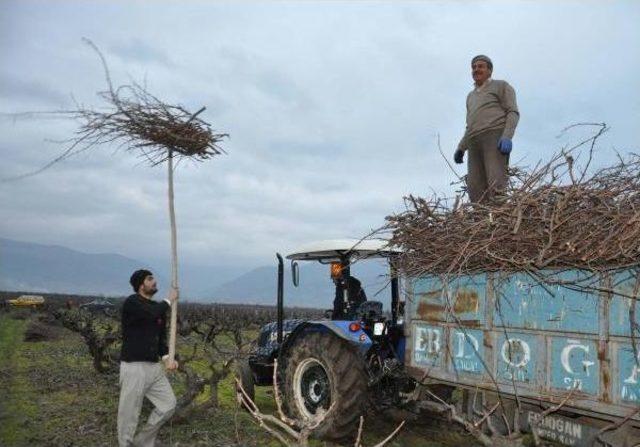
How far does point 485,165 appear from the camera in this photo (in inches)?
271

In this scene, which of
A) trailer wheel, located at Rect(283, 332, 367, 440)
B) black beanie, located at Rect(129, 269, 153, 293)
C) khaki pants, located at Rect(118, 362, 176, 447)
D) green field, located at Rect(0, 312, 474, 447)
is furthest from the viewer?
green field, located at Rect(0, 312, 474, 447)

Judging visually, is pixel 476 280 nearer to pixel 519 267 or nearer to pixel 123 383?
pixel 519 267

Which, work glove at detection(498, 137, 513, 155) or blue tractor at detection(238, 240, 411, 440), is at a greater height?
work glove at detection(498, 137, 513, 155)

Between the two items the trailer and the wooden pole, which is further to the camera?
the wooden pole

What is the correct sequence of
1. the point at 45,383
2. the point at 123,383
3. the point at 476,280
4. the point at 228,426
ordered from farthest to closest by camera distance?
the point at 45,383
the point at 228,426
the point at 123,383
the point at 476,280

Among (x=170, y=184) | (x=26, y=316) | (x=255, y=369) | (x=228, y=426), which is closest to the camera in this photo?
(x=170, y=184)

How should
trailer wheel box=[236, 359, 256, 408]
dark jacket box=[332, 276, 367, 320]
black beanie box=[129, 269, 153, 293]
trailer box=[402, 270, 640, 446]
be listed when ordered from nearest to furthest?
trailer box=[402, 270, 640, 446], black beanie box=[129, 269, 153, 293], dark jacket box=[332, 276, 367, 320], trailer wheel box=[236, 359, 256, 408]

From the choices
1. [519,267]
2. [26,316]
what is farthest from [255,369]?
[26,316]

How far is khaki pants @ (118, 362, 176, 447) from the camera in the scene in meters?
5.28

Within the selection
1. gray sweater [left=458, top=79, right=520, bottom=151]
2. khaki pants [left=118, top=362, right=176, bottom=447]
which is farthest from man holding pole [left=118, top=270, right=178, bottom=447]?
gray sweater [left=458, top=79, right=520, bottom=151]

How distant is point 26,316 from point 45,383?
23810 mm

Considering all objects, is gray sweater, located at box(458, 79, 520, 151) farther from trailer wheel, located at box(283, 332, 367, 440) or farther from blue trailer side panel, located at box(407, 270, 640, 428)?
trailer wheel, located at box(283, 332, 367, 440)

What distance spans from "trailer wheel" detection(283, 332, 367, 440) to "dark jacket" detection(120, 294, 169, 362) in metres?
1.71

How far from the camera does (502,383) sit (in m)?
4.70
